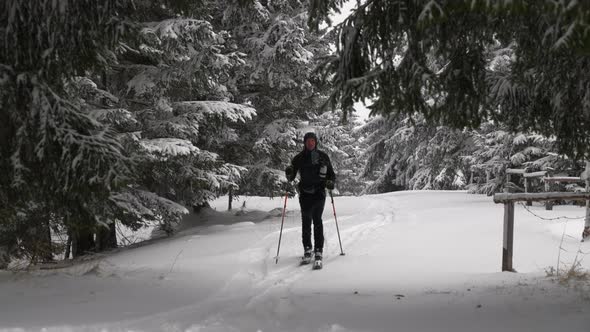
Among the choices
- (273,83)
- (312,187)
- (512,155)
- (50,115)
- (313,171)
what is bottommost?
(312,187)

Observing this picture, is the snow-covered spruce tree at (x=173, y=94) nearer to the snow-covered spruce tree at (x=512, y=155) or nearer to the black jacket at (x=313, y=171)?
the black jacket at (x=313, y=171)

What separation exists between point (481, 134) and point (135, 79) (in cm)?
1428

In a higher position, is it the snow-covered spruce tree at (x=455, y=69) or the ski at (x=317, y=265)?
the snow-covered spruce tree at (x=455, y=69)

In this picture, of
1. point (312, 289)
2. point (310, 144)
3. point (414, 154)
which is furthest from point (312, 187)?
point (414, 154)

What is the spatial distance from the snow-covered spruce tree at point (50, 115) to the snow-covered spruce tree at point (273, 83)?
22.7 ft

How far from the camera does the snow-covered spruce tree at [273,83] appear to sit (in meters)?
11.3

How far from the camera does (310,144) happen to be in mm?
7727

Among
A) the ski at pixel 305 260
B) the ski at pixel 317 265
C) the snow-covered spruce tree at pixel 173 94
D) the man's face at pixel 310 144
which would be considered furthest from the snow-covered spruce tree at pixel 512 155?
the ski at pixel 317 265

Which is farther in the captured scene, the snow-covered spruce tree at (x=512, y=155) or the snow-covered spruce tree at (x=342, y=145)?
the snow-covered spruce tree at (x=512, y=155)

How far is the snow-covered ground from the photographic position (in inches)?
171

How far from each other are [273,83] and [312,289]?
7.92 metres

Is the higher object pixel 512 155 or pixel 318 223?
pixel 512 155

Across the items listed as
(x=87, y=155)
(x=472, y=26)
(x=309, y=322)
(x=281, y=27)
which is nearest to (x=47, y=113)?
(x=87, y=155)

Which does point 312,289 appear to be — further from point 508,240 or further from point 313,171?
point 508,240
